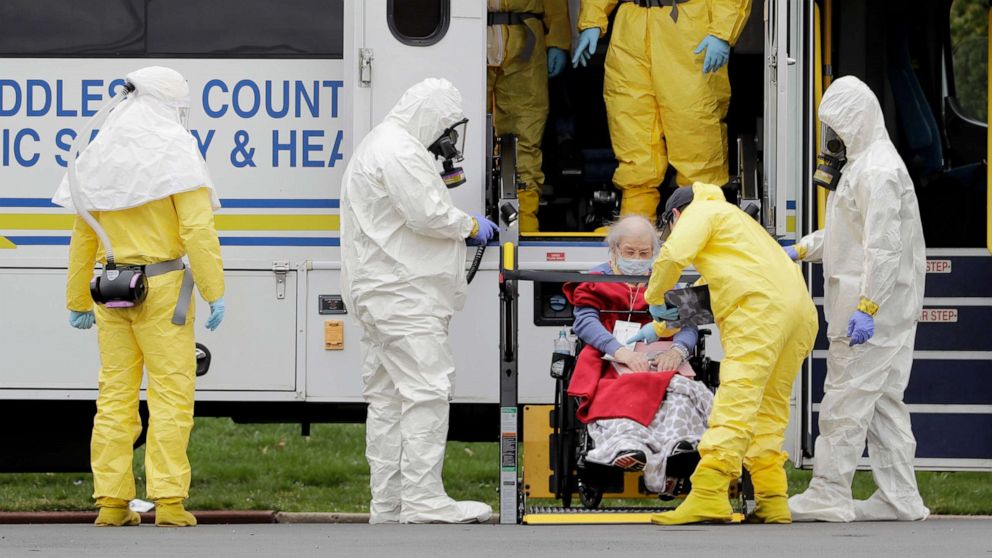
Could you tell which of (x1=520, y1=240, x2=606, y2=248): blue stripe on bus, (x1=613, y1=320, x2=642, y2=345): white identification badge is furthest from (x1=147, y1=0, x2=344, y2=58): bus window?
(x1=613, y1=320, x2=642, y2=345): white identification badge

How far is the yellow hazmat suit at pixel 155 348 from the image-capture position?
6207 millimetres

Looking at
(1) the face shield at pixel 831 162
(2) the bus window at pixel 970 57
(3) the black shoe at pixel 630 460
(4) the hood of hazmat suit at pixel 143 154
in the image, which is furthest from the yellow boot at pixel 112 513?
(2) the bus window at pixel 970 57

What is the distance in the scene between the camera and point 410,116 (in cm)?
649

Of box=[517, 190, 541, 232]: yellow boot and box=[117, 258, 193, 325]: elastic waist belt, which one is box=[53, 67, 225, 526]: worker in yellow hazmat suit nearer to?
box=[117, 258, 193, 325]: elastic waist belt

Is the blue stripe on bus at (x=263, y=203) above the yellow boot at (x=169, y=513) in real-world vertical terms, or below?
above

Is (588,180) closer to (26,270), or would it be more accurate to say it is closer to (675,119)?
(675,119)

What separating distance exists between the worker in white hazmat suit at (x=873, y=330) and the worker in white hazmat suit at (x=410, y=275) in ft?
4.54

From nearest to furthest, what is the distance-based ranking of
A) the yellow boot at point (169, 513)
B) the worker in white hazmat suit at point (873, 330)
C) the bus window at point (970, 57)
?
1. the yellow boot at point (169, 513)
2. the worker in white hazmat suit at point (873, 330)
3. the bus window at point (970, 57)

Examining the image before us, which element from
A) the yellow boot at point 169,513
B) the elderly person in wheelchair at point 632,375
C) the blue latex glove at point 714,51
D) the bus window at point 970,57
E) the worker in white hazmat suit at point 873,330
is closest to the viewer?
the elderly person in wheelchair at point 632,375

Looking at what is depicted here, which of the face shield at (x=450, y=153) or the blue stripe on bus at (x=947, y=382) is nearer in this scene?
the face shield at (x=450, y=153)

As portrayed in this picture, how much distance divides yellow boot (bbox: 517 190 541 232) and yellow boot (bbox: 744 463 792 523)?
6.39 feet

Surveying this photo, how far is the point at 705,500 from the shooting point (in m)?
5.97

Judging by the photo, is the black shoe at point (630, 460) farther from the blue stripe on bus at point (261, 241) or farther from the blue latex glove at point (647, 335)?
the blue stripe on bus at point (261, 241)

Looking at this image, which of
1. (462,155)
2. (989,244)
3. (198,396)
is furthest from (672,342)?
A: (198,396)
